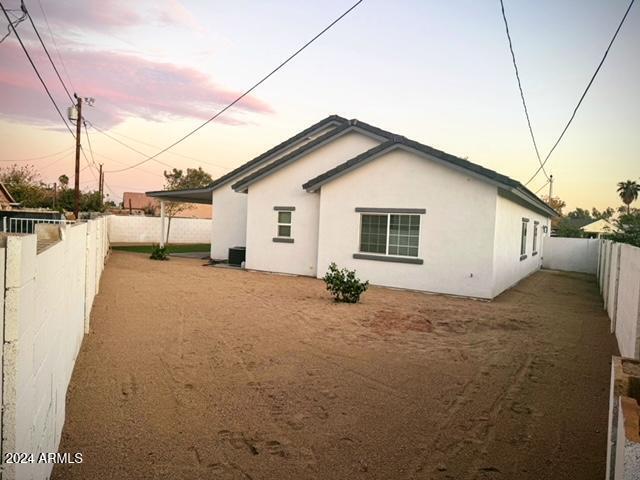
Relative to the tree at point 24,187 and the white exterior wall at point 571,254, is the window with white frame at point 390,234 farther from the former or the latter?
the tree at point 24,187

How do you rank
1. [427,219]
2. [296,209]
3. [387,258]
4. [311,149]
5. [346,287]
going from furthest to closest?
1. [296,209]
2. [311,149]
3. [387,258]
4. [427,219]
5. [346,287]

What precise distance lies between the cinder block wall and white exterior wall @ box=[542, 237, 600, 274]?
88.5 ft

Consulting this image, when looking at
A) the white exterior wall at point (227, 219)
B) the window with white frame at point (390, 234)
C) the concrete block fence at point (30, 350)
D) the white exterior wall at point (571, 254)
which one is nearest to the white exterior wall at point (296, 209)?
the window with white frame at point (390, 234)

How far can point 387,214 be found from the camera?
1396cm

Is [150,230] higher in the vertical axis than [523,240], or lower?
lower

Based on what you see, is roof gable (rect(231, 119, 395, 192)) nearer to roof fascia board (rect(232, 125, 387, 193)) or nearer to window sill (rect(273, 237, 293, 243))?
roof fascia board (rect(232, 125, 387, 193))

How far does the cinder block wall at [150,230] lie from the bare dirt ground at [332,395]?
25.8m

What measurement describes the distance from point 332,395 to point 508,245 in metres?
11.5

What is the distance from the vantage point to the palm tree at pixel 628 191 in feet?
168

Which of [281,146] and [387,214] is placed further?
[281,146]

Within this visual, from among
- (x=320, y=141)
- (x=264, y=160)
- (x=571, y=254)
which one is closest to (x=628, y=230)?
(x=320, y=141)

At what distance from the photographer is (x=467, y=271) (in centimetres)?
1261

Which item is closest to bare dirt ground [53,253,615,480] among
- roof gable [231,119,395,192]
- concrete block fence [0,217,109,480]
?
concrete block fence [0,217,109,480]

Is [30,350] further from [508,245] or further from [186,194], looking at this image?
[186,194]
